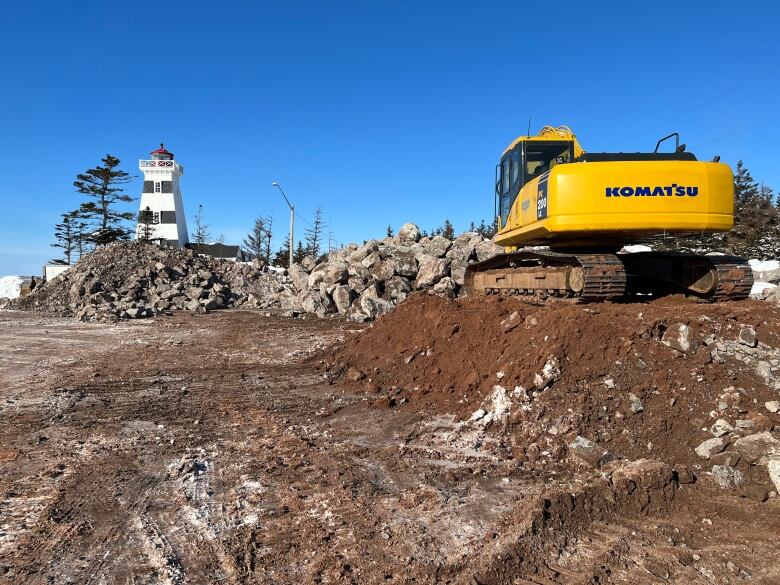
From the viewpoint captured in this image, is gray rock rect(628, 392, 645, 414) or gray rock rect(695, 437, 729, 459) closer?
gray rock rect(695, 437, 729, 459)

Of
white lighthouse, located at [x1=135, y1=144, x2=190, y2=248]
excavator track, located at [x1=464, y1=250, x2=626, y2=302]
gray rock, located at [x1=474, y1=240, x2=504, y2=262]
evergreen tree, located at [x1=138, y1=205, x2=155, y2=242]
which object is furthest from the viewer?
white lighthouse, located at [x1=135, y1=144, x2=190, y2=248]

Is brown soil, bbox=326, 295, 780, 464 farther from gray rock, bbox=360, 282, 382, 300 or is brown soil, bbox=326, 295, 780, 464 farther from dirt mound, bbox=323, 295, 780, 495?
gray rock, bbox=360, 282, 382, 300

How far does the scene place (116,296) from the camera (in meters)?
20.2

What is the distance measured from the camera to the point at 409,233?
22.3 metres

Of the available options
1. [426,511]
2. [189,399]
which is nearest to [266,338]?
[189,399]

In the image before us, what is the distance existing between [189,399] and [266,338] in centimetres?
576

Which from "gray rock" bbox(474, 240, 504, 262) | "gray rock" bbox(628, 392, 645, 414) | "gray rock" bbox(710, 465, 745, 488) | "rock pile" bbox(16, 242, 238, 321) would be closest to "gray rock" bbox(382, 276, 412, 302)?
"gray rock" bbox(474, 240, 504, 262)

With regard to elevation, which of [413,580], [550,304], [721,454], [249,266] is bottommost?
[413,580]

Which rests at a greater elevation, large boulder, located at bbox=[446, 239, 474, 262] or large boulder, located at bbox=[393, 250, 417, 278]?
large boulder, located at bbox=[446, 239, 474, 262]

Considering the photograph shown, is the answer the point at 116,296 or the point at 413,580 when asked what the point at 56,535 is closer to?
the point at 413,580

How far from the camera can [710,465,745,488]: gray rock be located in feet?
12.7

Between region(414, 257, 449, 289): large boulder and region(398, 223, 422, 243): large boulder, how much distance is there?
4105mm

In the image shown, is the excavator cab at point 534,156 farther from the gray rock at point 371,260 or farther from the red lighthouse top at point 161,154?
the red lighthouse top at point 161,154

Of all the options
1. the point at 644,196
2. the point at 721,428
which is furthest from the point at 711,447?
the point at 644,196
